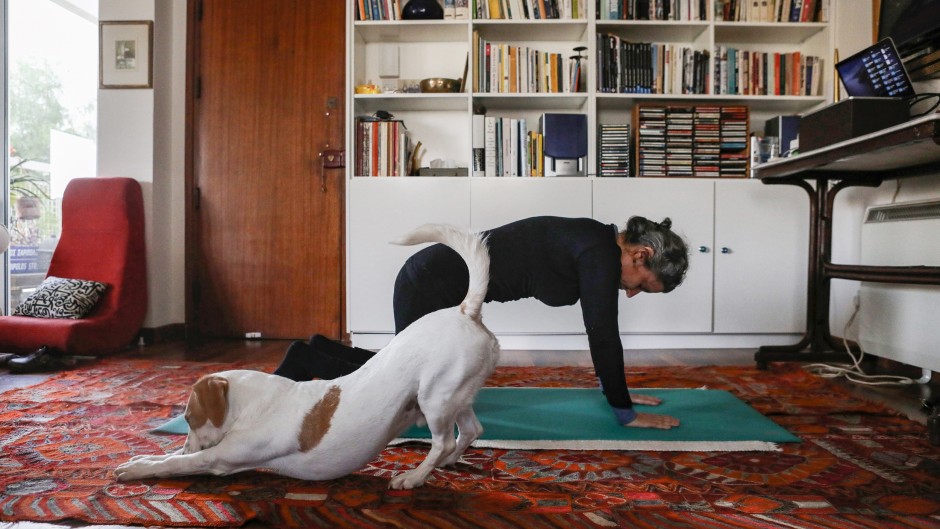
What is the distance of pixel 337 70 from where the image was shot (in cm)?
376

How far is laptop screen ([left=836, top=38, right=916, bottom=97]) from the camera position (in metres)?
2.36

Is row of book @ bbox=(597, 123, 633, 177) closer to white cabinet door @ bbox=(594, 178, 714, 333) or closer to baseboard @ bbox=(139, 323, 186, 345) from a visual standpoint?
white cabinet door @ bbox=(594, 178, 714, 333)

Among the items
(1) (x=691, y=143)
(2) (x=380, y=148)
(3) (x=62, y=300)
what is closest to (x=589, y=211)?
(1) (x=691, y=143)

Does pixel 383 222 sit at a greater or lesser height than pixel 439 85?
lesser

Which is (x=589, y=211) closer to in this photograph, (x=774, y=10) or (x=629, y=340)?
(x=629, y=340)

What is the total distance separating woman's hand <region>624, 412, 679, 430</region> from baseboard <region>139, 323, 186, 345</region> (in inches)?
118

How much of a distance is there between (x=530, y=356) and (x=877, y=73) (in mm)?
1977

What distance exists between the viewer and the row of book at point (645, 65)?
3.47m

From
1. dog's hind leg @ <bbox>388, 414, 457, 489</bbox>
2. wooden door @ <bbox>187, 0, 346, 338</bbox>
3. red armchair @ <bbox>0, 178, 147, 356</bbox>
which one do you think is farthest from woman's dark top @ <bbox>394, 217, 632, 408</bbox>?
red armchair @ <bbox>0, 178, 147, 356</bbox>

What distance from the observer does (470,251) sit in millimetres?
1315

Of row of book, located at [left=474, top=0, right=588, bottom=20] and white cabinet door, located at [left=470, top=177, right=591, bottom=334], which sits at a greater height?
row of book, located at [left=474, top=0, right=588, bottom=20]

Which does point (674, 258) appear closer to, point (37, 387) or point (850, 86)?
point (850, 86)

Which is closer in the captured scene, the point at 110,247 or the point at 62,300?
the point at 62,300

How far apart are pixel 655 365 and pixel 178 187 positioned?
3062mm
